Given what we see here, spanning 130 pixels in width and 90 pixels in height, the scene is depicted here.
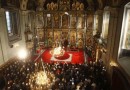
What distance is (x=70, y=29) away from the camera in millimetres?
22656

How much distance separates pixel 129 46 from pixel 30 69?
812 cm

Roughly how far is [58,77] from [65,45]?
11390 millimetres

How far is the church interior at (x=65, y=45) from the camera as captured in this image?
10227mm

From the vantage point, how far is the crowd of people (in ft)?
33.3

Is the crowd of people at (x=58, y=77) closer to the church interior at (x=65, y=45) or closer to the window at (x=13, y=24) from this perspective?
the church interior at (x=65, y=45)

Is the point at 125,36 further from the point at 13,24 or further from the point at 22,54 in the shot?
the point at 13,24

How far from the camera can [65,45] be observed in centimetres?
2269

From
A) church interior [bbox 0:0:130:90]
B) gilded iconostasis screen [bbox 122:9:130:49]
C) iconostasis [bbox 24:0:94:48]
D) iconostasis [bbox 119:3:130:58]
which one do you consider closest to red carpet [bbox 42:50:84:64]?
church interior [bbox 0:0:130:90]

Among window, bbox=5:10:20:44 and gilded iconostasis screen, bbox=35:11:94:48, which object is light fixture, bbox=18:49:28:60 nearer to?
window, bbox=5:10:20:44

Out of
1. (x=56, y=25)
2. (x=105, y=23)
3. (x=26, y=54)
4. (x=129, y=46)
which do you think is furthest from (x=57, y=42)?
(x=129, y=46)

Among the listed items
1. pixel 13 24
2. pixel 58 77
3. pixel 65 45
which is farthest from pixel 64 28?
pixel 58 77

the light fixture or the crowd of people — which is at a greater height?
the light fixture

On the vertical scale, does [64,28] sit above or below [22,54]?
above

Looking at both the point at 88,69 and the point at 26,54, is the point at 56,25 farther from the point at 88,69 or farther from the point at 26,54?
the point at 88,69
